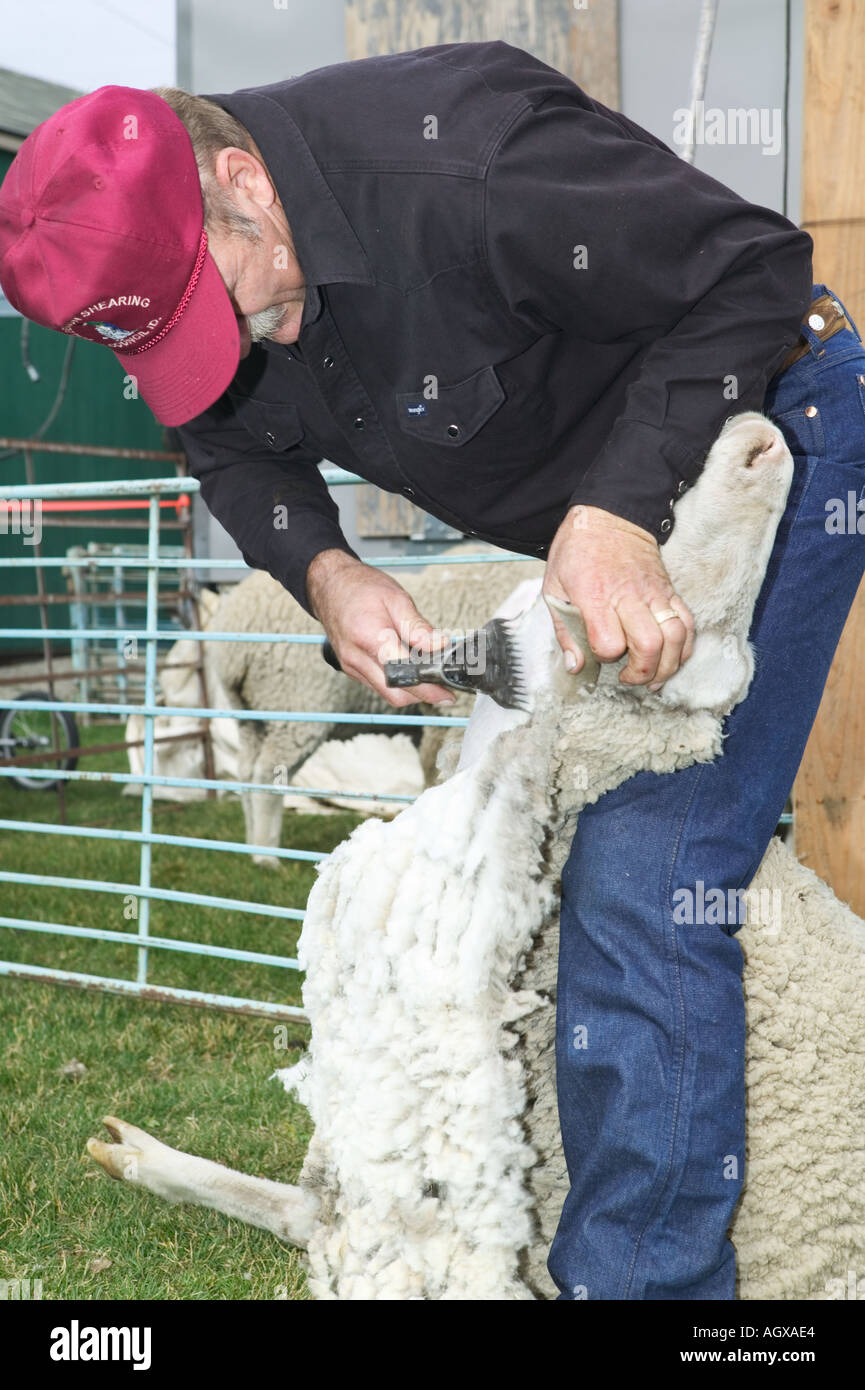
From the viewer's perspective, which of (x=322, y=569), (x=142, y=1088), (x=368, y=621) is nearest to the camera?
(x=368, y=621)

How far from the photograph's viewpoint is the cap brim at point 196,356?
130 cm

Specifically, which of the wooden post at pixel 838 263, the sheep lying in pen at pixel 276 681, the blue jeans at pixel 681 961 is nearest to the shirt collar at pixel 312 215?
the blue jeans at pixel 681 961

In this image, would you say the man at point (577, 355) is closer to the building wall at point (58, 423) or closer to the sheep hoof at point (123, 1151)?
the sheep hoof at point (123, 1151)

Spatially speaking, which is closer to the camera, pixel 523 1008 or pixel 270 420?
pixel 523 1008

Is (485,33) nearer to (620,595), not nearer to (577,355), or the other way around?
(577,355)

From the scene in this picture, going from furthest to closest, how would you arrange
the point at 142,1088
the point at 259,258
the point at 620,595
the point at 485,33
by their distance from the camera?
1. the point at 485,33
2. the point at 142,1088
3. the point at 259,258
4. the point at 620,595

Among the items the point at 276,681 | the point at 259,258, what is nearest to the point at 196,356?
the point at 259,258

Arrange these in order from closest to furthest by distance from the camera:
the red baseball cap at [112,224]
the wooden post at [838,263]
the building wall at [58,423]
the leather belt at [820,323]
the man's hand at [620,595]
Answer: the man's hand at [620,595] < the red baseball cap at [112,224] < the leather belt at [820,323] < the wooden post at [838,263] < the building wall at [58,423]

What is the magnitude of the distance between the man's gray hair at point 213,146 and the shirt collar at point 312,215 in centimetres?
5

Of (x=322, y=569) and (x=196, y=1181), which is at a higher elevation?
(x=322, y=569)

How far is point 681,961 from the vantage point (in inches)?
46.3

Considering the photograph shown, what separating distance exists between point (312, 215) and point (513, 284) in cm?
24

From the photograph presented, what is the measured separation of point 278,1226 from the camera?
5.93 ft
